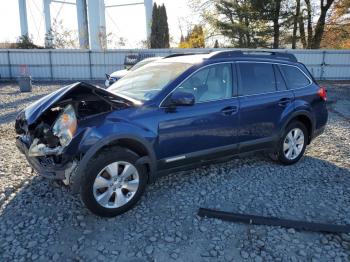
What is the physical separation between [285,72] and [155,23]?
86.5ft

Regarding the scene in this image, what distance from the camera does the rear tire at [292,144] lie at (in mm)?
5220

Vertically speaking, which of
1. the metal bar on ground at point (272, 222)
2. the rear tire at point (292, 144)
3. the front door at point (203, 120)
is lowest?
the metal bar on ground at point (272, 222)

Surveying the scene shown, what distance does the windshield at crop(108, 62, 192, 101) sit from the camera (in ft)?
13.7

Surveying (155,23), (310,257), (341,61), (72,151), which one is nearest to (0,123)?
(72,151)

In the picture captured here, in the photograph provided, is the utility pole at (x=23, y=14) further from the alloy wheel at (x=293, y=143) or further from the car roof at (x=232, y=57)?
the alloy wheel at (x=293, y=143)

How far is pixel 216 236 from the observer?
11.2 feet

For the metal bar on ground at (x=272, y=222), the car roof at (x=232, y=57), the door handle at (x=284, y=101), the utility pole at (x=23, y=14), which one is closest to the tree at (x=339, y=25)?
the car roof at (x=232, y=57)

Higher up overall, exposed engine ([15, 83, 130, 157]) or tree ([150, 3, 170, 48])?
tree ([150, 3, 170, 48])

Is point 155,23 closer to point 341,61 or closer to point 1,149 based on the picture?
point 341,61

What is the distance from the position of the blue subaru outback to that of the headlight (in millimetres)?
11

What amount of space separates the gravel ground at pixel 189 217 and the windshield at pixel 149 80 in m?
1.24

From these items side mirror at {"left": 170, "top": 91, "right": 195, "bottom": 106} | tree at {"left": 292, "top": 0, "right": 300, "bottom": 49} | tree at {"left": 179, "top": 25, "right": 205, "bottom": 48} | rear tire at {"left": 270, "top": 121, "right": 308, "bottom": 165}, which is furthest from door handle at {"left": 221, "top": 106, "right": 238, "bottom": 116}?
tree at {"left": 179, "top": 25, "right": 205, "bottom": 48}

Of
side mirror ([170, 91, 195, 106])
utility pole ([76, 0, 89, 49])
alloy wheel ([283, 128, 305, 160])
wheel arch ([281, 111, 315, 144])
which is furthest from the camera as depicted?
utility pole ([76, 0, 89, 49])

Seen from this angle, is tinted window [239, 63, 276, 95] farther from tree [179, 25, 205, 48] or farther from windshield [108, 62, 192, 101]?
tree [179, 25, 205, 48]
